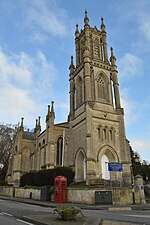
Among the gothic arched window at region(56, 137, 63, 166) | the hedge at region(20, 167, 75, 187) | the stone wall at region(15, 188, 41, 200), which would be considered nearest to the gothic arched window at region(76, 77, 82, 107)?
the gothic arched window at region(56, 137, 63, 166)

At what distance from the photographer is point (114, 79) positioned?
3784 cm

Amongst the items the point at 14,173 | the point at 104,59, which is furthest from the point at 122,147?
the point at 14,173

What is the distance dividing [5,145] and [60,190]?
3110 cm

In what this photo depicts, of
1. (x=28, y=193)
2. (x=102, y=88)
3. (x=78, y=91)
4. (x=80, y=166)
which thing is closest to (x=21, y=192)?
(x=28, y=193)

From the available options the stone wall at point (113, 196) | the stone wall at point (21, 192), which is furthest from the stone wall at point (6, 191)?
the stone wall at point (113, 196)

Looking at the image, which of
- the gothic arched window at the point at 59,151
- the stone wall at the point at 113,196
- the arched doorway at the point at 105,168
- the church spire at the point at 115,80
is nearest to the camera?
the stone wall at the point at 113,196

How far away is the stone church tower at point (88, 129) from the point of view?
3030 cm

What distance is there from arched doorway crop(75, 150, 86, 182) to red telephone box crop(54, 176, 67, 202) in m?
12.1

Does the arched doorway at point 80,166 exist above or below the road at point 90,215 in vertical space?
above

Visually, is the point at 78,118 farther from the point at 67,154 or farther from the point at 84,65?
the point at 84,65

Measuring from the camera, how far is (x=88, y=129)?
29.6 m

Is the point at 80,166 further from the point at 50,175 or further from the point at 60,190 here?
the point at 60,190

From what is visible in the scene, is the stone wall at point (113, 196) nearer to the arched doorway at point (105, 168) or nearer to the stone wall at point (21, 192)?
the stone wall at point (21, 192)

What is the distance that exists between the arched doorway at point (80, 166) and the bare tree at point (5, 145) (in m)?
20.6
